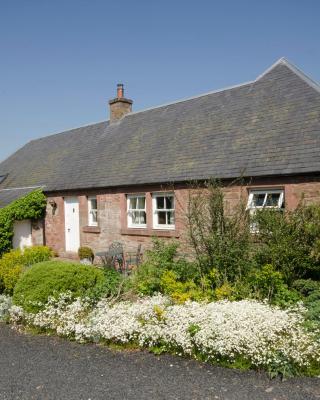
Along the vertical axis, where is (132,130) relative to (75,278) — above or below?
above

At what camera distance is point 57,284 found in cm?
862

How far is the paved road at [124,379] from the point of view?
510 centimetres

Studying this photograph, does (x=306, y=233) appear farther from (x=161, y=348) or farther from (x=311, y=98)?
(x=311, y=98)

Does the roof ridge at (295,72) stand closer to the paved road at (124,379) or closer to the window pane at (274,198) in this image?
the window pane at (274,198)

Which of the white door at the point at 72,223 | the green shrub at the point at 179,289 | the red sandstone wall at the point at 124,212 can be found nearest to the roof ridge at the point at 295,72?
the red sandstone wall at the point at 124,212

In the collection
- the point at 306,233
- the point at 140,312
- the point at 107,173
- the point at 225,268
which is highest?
the point at 107,173

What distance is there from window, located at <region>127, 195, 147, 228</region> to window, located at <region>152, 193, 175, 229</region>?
55cm

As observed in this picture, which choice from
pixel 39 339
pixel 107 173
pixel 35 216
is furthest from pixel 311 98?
pixel 35 216

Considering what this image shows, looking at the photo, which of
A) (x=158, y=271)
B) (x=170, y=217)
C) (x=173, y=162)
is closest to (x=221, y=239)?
(x=158, y=271)

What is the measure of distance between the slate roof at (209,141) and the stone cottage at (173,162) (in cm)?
4

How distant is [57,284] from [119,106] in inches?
516

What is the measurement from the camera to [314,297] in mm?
7359

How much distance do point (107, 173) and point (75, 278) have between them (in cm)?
714

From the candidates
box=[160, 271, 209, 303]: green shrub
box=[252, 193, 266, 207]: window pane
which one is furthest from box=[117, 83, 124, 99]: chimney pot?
box=[160, 271, 209, 303]: green shrub
